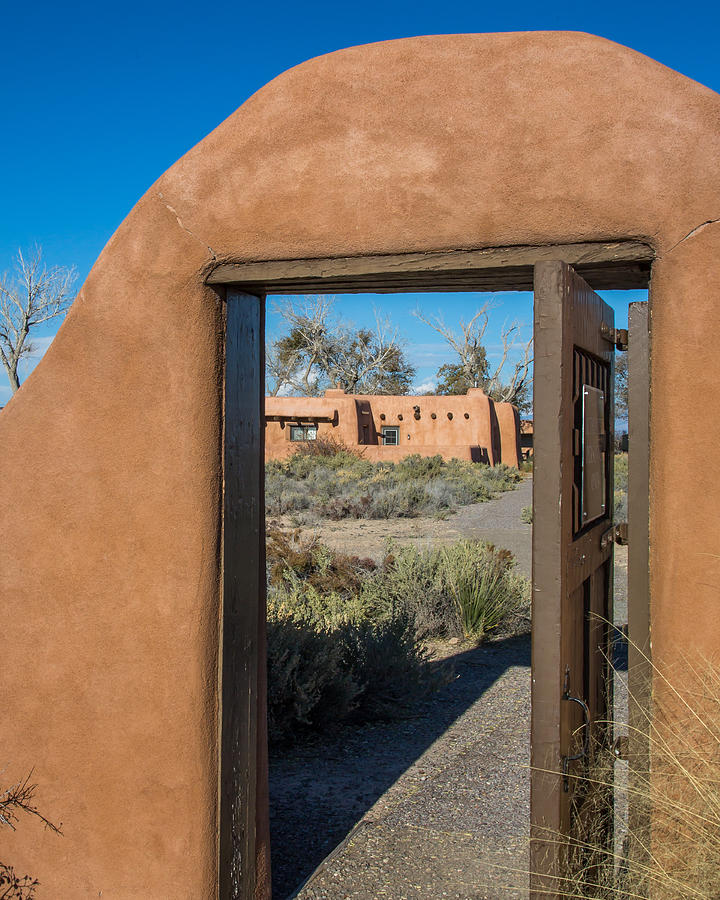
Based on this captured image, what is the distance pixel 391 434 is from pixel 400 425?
1.68 ft

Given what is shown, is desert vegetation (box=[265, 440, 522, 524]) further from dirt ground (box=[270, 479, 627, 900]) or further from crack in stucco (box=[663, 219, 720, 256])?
crack in stucco (box=[663, 219, 720, 256])

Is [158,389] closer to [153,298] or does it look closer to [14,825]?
[153,298]

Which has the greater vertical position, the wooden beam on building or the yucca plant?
the wooden beam on building

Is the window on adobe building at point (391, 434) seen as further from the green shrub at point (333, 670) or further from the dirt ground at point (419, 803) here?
the dirt ground at point (419, 803)

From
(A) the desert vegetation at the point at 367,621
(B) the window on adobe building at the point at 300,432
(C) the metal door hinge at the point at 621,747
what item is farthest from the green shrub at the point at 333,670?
(B) the window on adobe building at the point at 300,432

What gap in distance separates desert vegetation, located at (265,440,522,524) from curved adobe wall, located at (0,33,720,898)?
41.6ft

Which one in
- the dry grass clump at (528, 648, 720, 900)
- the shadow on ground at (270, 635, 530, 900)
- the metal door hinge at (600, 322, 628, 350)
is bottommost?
the shadow on ground at (270, 635, 530, 900)

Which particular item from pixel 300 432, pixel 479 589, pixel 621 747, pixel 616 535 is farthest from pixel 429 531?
pixel 300 432

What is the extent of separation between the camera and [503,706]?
19.7 ft

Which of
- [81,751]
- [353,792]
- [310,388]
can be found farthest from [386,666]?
[310,388]

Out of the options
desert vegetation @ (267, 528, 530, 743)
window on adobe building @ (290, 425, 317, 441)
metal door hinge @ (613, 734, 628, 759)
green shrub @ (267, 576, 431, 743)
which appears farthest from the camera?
window on adobe building @ (290, 425, 317, 441)

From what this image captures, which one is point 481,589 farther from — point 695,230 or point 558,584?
point 695,230

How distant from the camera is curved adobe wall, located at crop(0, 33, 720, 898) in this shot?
2592mm

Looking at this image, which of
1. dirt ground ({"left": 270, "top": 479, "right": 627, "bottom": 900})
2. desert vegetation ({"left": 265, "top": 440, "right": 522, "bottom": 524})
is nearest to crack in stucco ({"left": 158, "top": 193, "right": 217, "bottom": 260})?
dirt ground ({"left": 270, "top": 479, "right": 627, "bottom": 900})
